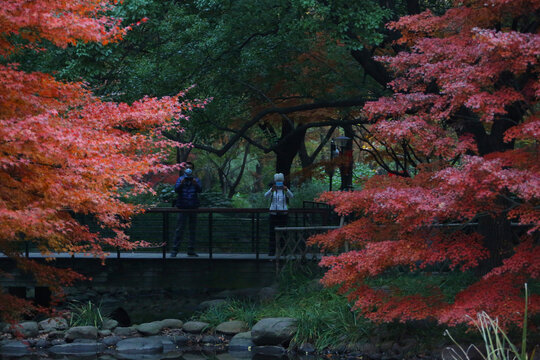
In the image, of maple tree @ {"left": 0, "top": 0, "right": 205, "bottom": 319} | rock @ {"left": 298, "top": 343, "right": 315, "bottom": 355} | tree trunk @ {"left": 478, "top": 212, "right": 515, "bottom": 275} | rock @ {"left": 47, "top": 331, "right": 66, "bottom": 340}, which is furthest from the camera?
rock @ {"left": 47, "top": 331, "right": 66, "bottom": 340}

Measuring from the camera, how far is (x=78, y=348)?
35.8ft

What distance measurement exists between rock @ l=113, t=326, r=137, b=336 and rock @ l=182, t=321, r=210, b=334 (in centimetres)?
96

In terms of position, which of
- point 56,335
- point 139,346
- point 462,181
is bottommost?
point 139,346

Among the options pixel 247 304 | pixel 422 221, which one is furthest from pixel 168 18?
pixel 422 221

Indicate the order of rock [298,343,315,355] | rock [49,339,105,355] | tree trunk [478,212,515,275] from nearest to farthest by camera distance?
1. tree trunk [478,212,515,275]
2. rock [298,343,315,355]
3. rock [49,339,105,355]

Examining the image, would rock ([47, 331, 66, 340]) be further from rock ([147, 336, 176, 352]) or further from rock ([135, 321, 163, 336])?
rock ([147, 336, 176, 352])

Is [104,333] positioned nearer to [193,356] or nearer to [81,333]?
[81,333]

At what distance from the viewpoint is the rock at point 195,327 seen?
451 inches

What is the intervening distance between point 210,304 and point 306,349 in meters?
3.02

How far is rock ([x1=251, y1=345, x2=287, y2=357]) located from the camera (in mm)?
10235

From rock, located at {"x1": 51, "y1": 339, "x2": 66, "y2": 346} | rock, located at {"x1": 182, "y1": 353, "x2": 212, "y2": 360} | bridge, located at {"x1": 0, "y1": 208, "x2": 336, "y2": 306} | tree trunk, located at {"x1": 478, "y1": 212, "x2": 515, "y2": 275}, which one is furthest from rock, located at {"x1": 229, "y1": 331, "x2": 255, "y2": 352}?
tree trunk, located at {"x1": 478, "y1": 212, "x2": 515, "y2": 275}

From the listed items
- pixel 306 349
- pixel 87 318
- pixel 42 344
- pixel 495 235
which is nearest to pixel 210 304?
pixel 87 318

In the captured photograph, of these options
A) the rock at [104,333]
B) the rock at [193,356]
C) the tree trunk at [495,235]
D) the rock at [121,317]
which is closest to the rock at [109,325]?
the rock at [104,333]

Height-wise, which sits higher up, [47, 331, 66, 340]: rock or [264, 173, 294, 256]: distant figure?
[264, 173, 294, 256]: distant figure
